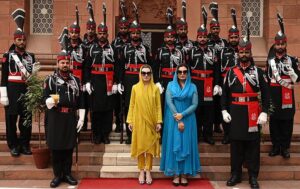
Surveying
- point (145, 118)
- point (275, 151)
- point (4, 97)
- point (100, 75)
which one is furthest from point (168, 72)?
point (4, 97)

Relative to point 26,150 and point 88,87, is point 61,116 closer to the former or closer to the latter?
point 88,87

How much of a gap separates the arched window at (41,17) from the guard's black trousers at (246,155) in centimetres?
580

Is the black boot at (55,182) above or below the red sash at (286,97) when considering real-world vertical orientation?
below

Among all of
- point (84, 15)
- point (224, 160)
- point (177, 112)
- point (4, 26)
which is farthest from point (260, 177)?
point (4, 26)

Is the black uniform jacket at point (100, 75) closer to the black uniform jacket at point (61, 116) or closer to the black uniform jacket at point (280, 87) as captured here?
the black uniform jacket at point (61, 116)

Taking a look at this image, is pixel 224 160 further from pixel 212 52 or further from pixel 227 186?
pixel 212 52

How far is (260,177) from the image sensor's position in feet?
22.6

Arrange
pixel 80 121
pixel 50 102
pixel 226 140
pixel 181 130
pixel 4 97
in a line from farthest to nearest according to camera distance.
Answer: pixel 226 140 < pixel 4 97 < pixel 80 121 < pixel 181 130 < pixel 50 102

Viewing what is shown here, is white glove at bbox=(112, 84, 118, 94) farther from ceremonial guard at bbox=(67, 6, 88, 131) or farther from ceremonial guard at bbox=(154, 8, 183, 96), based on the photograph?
ceremonial guard at bbox=(154, 8, 183, 96)

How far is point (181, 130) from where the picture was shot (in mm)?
6320

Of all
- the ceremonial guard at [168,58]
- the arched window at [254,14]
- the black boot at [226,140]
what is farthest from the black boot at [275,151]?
the arched window at [254,14]

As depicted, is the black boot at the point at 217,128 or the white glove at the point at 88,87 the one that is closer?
the white glove at the point at 88,87

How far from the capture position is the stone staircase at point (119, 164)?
6.79 m

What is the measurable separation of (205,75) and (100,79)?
5.76 ft
